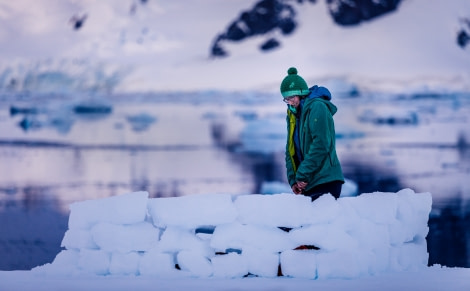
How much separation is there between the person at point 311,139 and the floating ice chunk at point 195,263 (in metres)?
0.37

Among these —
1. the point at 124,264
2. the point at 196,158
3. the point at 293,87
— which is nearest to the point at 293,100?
the point at 293,87

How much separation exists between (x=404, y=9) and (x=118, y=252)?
31023 mm

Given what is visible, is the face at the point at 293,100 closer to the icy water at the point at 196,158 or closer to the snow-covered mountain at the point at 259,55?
the icy water at the point at 196,158

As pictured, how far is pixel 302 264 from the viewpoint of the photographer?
228 cm

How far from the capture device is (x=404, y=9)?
104 feet

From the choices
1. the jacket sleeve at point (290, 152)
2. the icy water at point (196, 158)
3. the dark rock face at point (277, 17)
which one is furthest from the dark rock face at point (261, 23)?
the jacket sleeve at point (290, 152)

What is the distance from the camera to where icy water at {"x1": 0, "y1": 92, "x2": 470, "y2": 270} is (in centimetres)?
604

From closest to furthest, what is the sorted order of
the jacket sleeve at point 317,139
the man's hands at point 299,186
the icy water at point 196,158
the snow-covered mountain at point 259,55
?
the jacket sleeve at point 317,139, the man's hands at point 299,186, the icy water at point 196,158, the snow-covered mountain at point 259,55

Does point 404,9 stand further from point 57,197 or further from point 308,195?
point 308,195

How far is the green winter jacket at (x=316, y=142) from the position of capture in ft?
7.25

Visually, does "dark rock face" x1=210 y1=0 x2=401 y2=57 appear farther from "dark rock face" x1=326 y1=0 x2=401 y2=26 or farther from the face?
the face

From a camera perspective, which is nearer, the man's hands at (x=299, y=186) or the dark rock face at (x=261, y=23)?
the man's hands at (x=299, y=186)

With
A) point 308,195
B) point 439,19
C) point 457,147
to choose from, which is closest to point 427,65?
point 439,19

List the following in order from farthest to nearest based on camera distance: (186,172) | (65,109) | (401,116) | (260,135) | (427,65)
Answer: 1. (427,65)
2. (65,109)
3. (401,116)
4. (260,135)
5. (186,172)
